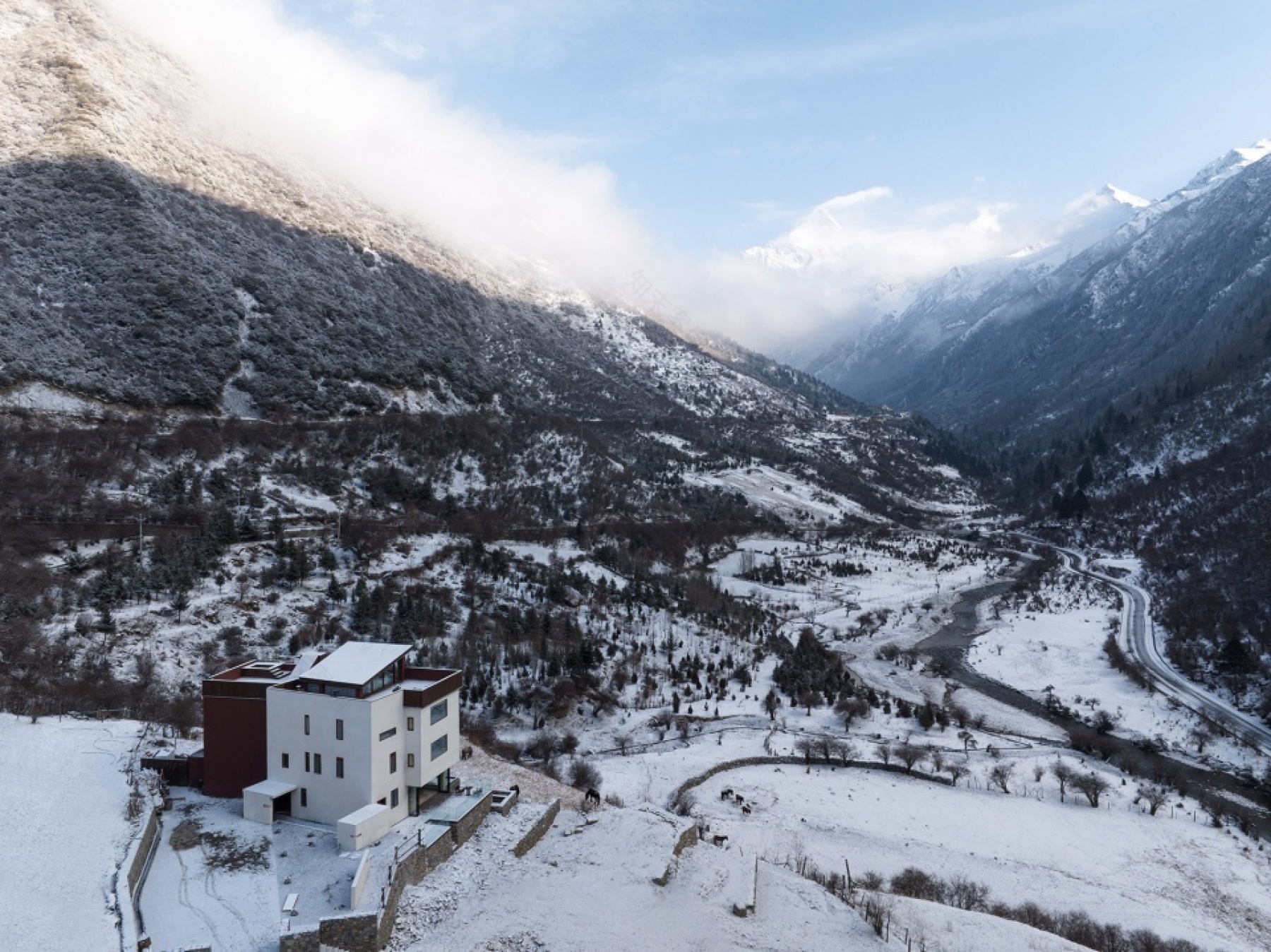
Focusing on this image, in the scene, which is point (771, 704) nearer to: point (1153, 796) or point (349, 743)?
point (1153, 796)

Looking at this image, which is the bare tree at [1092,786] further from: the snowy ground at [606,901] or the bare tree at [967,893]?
the snowy ground at [606,901]

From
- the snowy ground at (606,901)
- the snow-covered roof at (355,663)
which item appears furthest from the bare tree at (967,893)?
the snow-covered roof at (355,663)

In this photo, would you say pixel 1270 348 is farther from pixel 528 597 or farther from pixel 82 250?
pixel 82 250

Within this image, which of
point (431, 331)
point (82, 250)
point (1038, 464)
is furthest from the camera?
point (1038, 464)

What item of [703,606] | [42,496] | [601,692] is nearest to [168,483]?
[42,496]

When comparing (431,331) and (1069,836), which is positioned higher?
(431,331)

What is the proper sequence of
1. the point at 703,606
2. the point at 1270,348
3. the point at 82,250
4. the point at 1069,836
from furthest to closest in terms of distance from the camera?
the point at 1270,348 < the point at 82,250 < the point at 703,606 < the point at 1069,836
